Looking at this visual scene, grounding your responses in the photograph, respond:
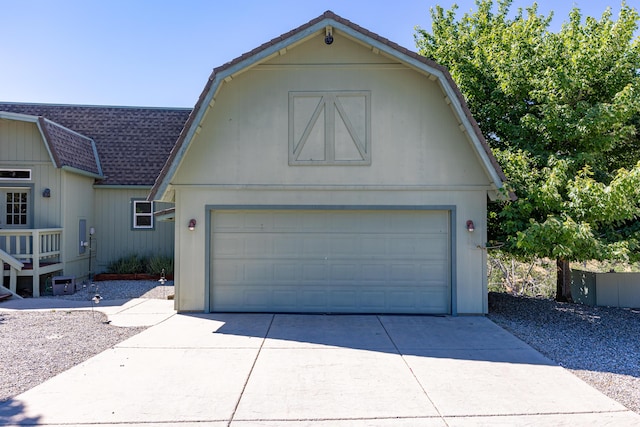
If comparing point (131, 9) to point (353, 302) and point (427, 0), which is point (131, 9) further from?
point (353, 302)

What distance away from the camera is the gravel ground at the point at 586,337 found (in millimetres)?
5387

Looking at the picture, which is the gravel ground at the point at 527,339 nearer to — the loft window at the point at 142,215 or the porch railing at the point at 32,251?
the porch railing at the point at 32,251

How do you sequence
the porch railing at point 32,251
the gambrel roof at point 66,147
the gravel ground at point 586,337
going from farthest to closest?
the gambrel roof at point 66,147, the porch railing at point 32,251, the gravel ground at point 586,337

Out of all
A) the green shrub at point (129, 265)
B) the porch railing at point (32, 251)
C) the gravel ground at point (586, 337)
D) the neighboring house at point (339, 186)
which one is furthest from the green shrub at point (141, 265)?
the gravel ground at point (586, 337)

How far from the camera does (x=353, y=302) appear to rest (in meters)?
8.92

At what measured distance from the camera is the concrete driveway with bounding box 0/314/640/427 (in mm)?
4277

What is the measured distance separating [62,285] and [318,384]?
948cm

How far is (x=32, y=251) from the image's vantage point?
1152cm

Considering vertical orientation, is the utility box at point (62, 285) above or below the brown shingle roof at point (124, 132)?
below

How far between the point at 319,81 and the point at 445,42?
4.85 m

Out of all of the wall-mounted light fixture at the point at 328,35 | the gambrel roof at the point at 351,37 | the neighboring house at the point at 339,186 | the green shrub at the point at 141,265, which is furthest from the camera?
the green shrub at the point at 141,265

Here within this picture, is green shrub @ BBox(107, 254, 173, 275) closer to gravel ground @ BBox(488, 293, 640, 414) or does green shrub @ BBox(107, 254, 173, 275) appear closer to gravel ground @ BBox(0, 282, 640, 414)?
gravel ground @ BBox(0, 282, 640, 414)

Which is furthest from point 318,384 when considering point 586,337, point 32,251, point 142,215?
point 142,215

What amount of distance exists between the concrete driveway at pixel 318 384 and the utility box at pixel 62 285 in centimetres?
574
